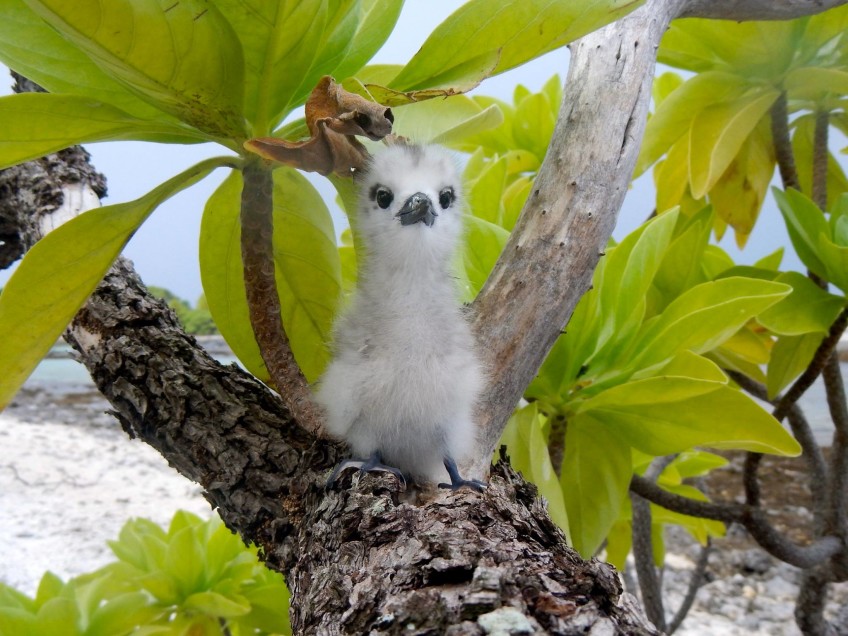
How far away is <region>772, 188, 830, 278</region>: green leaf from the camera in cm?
89

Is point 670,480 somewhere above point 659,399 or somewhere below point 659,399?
below

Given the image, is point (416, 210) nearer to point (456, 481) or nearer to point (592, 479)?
point (456, 481)

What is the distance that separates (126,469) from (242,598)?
1386 millimetres

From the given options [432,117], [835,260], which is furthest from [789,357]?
[432,117]

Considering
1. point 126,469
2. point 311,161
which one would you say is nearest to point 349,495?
point 311,161

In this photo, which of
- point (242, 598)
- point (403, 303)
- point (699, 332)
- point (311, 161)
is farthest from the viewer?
point (242, 598)

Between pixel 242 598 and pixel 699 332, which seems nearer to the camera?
pixel 699 332

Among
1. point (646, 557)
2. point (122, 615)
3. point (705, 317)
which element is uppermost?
point (705, 317)

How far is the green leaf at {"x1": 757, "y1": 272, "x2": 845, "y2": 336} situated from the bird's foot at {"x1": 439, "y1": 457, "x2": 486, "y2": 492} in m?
0.53

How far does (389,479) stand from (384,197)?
0.76 feet

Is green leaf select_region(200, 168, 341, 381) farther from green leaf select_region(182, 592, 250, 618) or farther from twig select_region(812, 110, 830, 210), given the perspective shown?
twig select_region(812, 110, 830, 210)

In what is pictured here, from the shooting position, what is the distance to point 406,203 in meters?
0.55

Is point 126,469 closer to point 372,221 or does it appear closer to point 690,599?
Result: point 690,599

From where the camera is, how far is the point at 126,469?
84.7 inches
